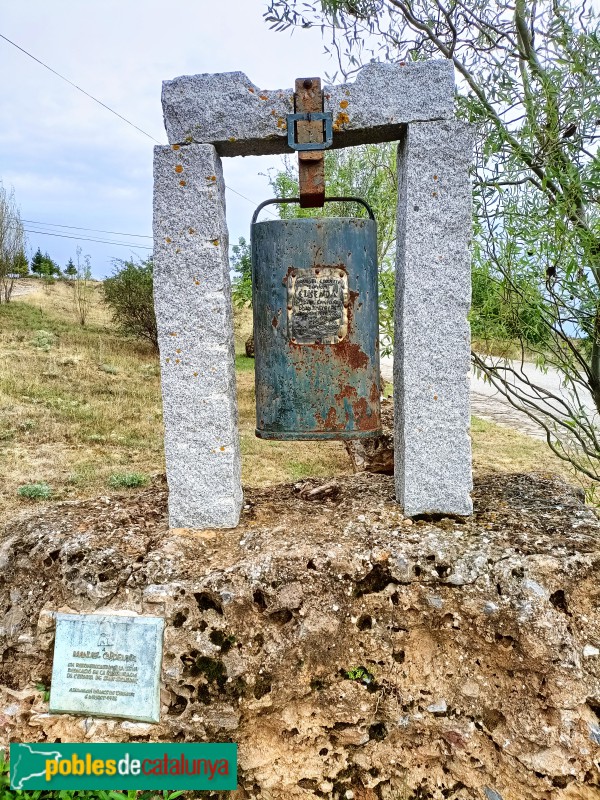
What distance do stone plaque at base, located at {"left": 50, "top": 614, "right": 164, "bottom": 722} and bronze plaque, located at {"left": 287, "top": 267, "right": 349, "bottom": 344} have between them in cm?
164

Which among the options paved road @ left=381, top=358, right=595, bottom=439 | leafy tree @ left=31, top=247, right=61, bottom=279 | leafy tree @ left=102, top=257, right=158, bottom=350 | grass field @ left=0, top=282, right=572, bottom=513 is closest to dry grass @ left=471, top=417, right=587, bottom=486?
grass field @ left=0, top=282, right=572, bottom=513

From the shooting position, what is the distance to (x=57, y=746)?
8.51 feet

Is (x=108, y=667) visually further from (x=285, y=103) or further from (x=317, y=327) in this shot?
(x=285, y=103)

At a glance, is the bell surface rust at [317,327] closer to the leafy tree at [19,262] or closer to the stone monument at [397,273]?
the stone monument at [397,273]

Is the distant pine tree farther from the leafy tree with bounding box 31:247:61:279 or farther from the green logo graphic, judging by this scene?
the green logo graphic

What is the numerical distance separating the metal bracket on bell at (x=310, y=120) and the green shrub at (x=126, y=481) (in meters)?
4.85

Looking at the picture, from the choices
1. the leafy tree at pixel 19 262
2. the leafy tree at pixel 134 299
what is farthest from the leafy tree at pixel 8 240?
the leafy tree at pixel 134 299

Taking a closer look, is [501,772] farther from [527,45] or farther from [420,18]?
[420,18]

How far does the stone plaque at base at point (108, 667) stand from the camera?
2576 mm

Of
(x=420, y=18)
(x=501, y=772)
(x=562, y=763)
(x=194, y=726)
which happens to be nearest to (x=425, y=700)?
(x=501, y=772)

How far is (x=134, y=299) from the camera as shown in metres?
15.3

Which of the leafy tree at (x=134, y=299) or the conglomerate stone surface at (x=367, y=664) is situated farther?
the leafy tree at (x=134, y=299)

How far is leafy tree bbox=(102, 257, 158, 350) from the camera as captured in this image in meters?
15.2

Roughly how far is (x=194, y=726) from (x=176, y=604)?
0.57m
